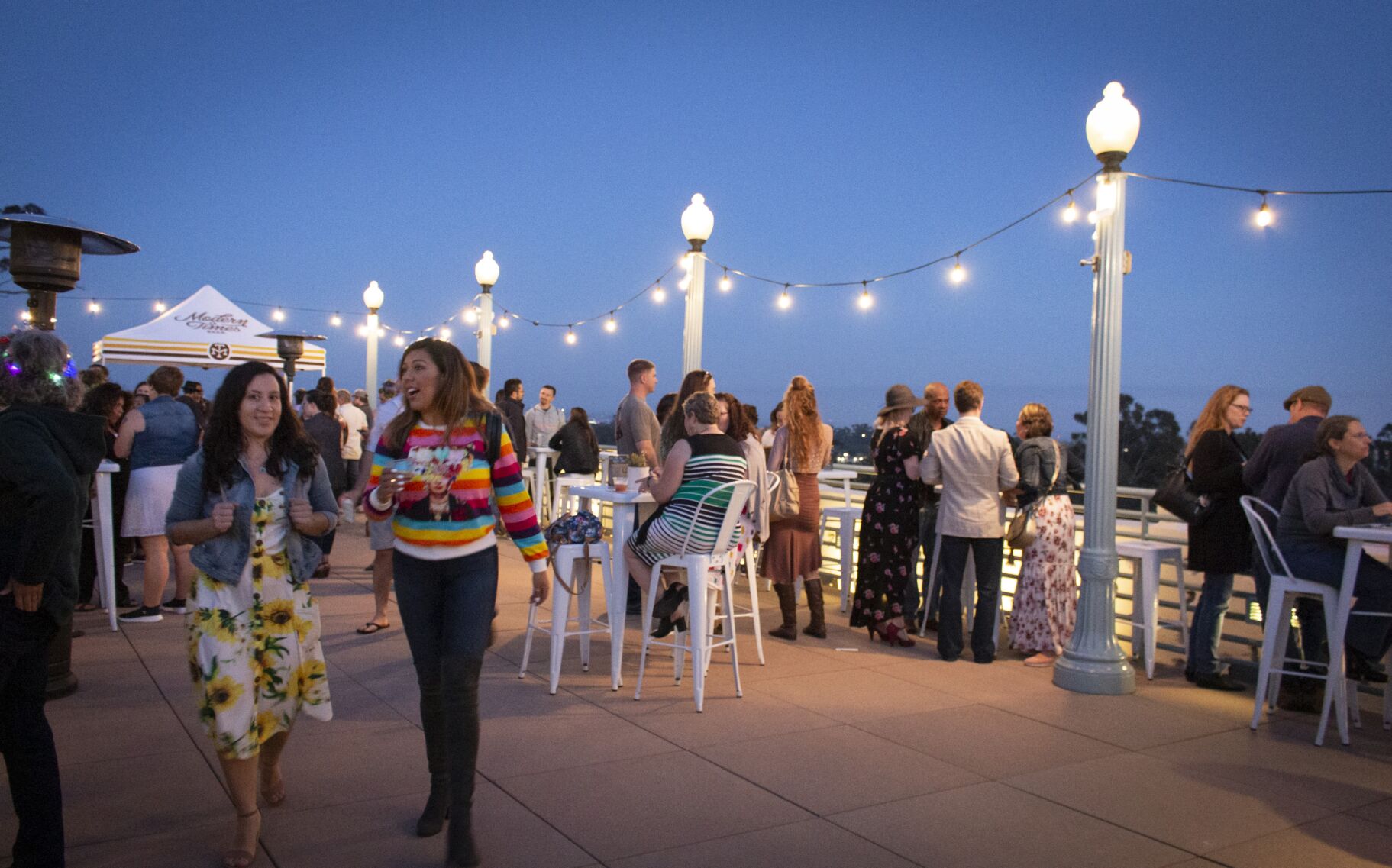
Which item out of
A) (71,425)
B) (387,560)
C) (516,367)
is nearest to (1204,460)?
(387,560)

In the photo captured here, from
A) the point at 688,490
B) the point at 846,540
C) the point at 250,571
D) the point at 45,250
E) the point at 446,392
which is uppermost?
the point at 45,250

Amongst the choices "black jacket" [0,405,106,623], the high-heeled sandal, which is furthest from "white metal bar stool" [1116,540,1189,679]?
"black jacket" [0,405,106,623]

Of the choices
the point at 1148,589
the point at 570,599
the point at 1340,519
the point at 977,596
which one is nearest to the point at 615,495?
the point at 570,599

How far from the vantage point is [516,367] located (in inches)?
2058

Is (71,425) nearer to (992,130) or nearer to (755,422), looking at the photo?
(755,422)

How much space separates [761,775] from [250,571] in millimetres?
2070

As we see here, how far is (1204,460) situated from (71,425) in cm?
565

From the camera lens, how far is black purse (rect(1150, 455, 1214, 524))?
19.1 feet

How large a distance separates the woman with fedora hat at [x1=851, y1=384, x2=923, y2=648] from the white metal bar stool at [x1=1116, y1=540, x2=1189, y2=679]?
1366 millimetres

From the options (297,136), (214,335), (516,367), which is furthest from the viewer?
(516,367)

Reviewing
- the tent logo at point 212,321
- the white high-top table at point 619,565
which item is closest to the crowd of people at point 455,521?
the white high-top table at point 619,565

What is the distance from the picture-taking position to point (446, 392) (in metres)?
3.20

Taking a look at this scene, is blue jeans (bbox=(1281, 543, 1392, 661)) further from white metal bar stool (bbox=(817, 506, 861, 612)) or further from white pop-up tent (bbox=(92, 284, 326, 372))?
white pop-up tent (bbox=(92, 284, 326, 372))

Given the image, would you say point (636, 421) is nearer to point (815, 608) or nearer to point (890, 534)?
point (815, 608)
